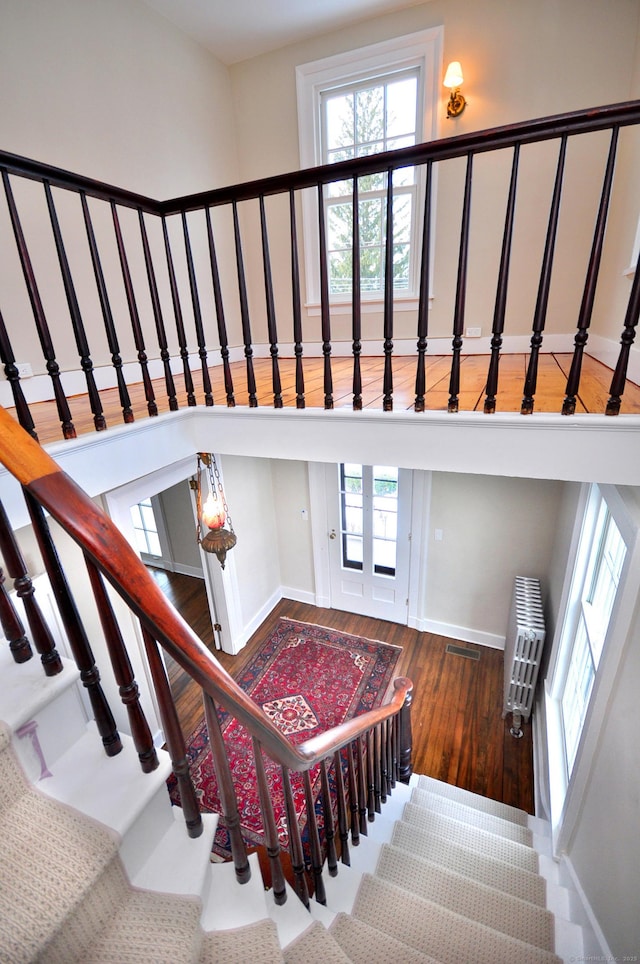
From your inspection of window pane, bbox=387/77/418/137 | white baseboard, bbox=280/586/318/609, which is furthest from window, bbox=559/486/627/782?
window pane, bbox=387/77/418/137

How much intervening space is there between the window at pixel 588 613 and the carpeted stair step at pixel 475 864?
0.54 m

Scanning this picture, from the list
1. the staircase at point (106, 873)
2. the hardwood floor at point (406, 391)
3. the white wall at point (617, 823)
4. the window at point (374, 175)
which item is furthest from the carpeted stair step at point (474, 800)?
the window at point (374, 175)

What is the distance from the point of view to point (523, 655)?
3023mm

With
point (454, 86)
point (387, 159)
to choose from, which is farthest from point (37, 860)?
point (454, 86)

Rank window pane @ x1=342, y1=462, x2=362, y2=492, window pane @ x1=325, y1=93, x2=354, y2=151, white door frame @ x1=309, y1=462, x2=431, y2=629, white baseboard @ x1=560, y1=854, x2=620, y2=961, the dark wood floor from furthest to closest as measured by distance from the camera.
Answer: window pane @ x1=342, y1=462, x2=362, y2=492, white door frame @ x1=309, y1=462, x2=431, y2=629, window pane @ x1=325, y1=93, x2=354, y2=151, the dark wood floor, white baseboard @ x1=560, y1=854, x2=620, y2=961

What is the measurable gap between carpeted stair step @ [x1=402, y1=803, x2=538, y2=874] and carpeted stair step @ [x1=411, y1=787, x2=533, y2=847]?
0.10 metres

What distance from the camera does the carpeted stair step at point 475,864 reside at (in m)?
1.89

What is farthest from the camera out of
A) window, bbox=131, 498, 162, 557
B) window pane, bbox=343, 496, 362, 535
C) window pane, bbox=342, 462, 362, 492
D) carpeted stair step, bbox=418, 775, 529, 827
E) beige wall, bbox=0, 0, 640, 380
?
window, bbox=131, 498, 162, 557

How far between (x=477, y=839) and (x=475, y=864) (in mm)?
210

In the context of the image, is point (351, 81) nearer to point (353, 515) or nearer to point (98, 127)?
point (98, 127)

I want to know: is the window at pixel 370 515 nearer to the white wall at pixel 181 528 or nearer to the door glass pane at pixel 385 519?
the door glass pane at pixel 385 519

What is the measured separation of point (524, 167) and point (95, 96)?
9.73 feet

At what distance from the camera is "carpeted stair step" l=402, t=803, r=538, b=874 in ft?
6.81

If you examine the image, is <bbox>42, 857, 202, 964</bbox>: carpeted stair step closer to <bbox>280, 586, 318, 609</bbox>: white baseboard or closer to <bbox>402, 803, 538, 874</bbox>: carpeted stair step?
<bbox>402, 803, 538, 874</bbox>: carpeted stair step
